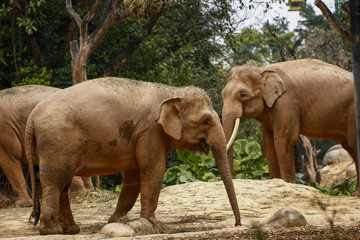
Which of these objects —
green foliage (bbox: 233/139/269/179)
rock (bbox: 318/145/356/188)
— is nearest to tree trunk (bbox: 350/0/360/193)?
green foliage (bbox: 233/139/269/179)

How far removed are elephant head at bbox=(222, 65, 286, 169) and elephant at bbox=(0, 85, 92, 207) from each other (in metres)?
3.07

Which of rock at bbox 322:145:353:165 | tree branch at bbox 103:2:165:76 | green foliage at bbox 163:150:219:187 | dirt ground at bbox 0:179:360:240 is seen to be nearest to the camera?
dirt ground at bbox 0:179:360:240

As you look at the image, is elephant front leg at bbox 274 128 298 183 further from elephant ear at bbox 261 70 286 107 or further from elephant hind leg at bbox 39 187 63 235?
elephant hind leg at bbox 39 187 63 235

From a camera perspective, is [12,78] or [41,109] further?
[12,78]

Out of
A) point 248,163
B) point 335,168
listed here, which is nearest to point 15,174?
point 248,163

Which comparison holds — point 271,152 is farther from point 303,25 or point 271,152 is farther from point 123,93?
point 303,25

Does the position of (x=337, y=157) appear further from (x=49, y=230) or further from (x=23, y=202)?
(x=49, y=230)

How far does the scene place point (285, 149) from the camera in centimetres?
1077

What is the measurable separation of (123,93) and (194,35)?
30.4 feet

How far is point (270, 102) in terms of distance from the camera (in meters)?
10.9

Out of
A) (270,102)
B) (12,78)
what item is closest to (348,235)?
(270,102)

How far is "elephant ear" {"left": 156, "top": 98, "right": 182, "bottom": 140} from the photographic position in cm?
680

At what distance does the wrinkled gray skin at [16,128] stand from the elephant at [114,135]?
148 inches

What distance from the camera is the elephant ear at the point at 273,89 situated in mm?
10852
